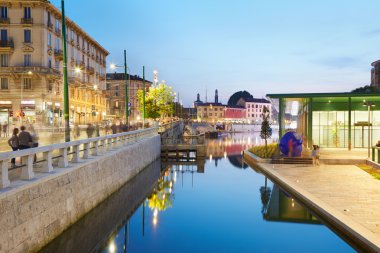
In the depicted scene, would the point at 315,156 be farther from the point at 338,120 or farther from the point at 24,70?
the point at 24,70

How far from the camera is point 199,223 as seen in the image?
57.5ft

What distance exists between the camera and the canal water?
14.0 metres

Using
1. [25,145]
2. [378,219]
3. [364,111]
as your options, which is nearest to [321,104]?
[364,111]

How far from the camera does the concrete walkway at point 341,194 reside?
12.6 m

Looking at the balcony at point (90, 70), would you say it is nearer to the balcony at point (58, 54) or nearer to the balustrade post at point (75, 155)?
the balcony at point (58, 54)

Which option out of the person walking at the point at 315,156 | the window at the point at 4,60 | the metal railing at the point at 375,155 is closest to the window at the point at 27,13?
the window at the point at 4,60

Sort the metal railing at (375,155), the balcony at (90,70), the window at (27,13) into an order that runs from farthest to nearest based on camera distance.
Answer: the balcony at (90,70) < the window at (27,13) < the metal railing at (375,155)

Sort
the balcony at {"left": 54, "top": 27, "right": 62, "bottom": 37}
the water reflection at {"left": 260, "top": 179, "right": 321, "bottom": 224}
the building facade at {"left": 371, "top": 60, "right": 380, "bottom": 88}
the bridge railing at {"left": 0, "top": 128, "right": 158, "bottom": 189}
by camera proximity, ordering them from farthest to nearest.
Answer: the building facade at {"left": 371, "top": 60, "right": 380, "bottom": 88}
the balcony at {"left": 54, "top": 27, "right": 62, "bottom": 37}
the water reflection at {"left": 260, "top": 179, "right": 321, "bottom": 224}
the bridge railing at {"left": 0, "top": 128, "right": 158, "bottom": 189}

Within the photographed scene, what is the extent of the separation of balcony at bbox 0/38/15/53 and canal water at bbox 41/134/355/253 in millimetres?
34099

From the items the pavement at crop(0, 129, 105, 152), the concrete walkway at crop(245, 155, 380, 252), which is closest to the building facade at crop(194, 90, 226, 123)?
the pavement at crop(0, 129, 105, 152)

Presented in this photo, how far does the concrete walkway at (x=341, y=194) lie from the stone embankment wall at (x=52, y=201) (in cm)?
918

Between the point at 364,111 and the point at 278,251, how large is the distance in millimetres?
28731

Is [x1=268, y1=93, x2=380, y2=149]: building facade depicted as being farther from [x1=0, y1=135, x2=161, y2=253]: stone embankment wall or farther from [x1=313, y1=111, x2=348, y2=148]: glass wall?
[x1=0, y1=135, x2=161, y2=253]: stone embankment wall

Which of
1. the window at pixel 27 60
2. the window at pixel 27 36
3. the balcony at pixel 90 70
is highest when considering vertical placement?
the window at pixel 27 36
